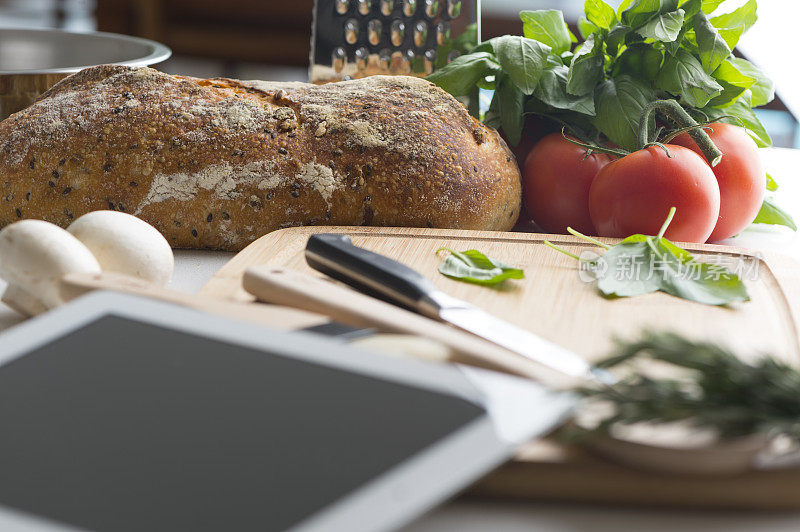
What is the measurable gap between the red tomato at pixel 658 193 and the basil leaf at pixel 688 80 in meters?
0.11

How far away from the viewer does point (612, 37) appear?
3.44 ft

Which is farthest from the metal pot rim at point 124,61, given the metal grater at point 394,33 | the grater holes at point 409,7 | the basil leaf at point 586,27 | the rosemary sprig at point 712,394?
the rosemary sprig at point 712,394

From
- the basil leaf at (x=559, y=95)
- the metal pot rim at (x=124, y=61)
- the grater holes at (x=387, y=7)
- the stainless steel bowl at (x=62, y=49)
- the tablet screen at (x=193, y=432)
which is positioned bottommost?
the tablet screen at (x=193, y=432)

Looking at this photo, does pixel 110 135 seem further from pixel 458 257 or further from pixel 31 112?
pixel 458 257

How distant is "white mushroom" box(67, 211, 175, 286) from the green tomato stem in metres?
0.57

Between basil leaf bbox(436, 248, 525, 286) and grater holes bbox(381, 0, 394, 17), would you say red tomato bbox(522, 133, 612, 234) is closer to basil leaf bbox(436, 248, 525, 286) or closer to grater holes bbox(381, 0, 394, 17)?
basil leaf bbox(436, 248, 525, 286)


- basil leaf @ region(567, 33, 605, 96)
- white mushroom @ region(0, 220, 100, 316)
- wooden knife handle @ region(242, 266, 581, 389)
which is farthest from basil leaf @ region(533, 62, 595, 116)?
white mushroom @ region(0, 220, 100, 316)

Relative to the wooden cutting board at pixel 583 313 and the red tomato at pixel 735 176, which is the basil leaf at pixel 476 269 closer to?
the wooden cutting board at pixel 583 313

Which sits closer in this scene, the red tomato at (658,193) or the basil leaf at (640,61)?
the red tomato at (658,193)

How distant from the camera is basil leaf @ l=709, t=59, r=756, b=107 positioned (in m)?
1.07

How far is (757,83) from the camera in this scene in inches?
45.9

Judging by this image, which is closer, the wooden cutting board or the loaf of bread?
the wooden cutting board

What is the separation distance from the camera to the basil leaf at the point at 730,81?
107cm

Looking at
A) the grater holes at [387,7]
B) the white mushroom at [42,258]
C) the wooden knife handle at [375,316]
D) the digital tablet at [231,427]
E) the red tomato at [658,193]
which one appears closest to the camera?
the digital tablet at [231,427]
